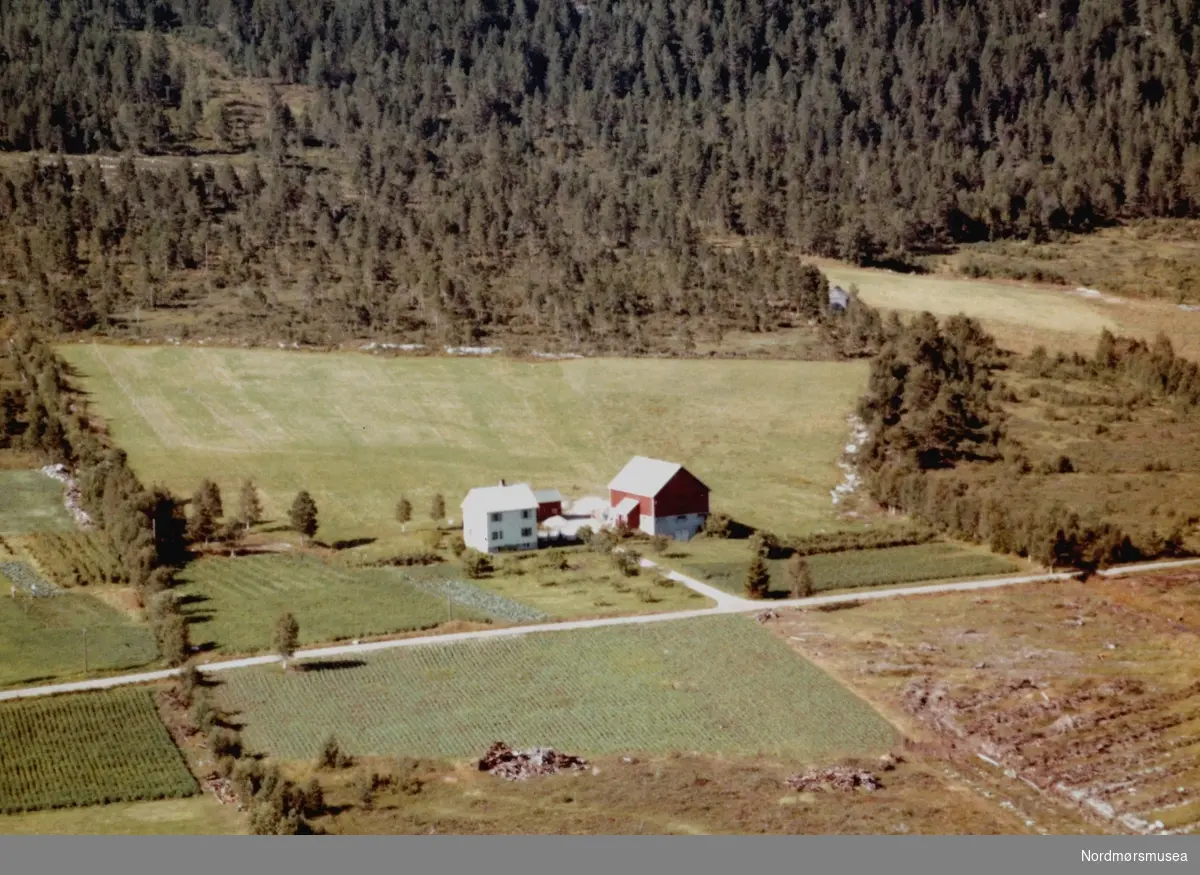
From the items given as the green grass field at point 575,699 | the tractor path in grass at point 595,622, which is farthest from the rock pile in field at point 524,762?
the tractor path in grass at point 595,622

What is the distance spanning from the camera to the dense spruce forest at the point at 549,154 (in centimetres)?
7700

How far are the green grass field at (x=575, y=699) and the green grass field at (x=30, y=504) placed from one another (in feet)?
45.8

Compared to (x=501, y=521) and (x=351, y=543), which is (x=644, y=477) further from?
(x=351, y=543)

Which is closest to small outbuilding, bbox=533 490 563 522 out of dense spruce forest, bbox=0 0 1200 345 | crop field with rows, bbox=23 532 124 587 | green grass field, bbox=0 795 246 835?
crop field with rows, bbox=23 532 124 587

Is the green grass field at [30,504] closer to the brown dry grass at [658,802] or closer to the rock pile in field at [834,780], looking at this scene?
the brown dry grass at [658,802]

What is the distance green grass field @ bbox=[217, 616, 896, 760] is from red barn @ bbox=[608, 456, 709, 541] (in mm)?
8960

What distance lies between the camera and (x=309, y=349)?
2677 inches

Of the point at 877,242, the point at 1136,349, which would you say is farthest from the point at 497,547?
the point at 877,242

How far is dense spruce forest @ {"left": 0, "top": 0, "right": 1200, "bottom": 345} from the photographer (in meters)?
77.0

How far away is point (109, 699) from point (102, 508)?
13027 mm

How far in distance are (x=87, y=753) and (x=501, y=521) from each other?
1710 centimetres

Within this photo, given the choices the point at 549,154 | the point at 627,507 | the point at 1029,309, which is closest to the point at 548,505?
the point at 627,507

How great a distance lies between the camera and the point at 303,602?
134ft

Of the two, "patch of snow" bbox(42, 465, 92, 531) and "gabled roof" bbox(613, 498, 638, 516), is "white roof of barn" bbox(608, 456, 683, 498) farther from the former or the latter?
"patch of snow" bbox(42, 465, 92, 531)
